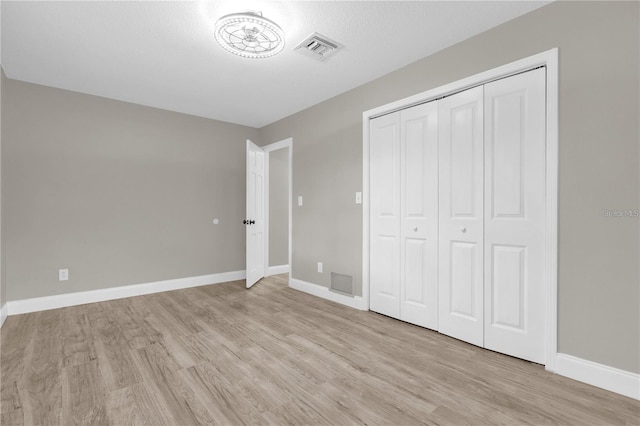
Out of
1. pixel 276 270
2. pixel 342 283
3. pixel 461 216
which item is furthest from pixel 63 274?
pixel 461 216

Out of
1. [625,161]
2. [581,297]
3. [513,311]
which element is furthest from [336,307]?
[625,161]

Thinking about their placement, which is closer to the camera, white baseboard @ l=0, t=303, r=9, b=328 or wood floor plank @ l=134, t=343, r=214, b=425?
wood floor plank @ l=134, t=343, r=214, b=425

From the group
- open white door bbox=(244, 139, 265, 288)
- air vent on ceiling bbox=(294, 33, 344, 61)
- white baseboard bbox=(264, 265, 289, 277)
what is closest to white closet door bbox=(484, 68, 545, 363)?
air vent on ceiling bbox=(294, 33, 344, 61)

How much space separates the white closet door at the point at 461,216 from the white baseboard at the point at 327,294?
94 cm

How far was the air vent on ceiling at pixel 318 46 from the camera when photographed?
246 centimetres

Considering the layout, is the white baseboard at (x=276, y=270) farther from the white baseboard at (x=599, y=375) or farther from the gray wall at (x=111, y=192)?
the white baseboard at (x=599, y=375)

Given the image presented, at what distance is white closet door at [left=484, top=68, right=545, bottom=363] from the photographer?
209 centimetres

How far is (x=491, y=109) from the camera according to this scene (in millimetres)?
2330

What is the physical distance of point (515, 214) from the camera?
7.23ft

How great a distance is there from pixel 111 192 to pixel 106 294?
1266 millimetres

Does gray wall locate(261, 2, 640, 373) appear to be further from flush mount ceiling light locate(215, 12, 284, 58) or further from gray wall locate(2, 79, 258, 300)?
Answer: gray wall locate(2, 79, 258, 300)

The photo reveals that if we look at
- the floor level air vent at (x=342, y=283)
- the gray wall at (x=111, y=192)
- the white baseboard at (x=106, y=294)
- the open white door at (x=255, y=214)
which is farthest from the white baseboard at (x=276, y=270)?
the floor level air vent at (x=342, y=283)

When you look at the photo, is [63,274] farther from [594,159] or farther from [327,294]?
[594,159]

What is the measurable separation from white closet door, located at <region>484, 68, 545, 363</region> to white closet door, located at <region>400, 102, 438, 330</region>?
452 mm
